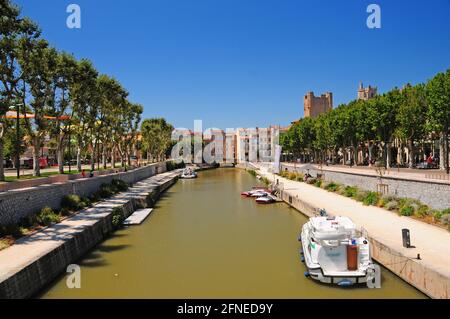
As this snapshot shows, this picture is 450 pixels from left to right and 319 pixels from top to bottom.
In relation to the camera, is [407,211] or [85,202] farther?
[85,202]

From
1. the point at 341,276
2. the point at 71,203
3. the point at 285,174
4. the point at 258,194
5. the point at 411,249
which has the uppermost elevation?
the point at 71,203

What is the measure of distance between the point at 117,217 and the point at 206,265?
1434cm

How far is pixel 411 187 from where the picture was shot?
108ft

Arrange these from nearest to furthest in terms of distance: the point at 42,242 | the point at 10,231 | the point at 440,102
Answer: the point at 42,242
the point at 10,231
the point at 440,102

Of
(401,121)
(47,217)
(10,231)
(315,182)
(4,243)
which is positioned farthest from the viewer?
(401,121)

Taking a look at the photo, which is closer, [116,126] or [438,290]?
[438,290]

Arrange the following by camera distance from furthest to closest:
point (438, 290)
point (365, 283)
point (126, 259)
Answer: point (126, 259), point (365, 283), point (438, 290)

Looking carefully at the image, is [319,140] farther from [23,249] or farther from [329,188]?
[23,249]

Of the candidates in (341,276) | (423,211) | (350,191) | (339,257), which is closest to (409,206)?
(423,211)

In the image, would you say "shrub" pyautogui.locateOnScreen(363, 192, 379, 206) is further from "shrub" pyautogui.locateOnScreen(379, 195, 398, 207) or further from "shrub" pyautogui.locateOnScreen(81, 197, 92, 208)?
"shrub" pyautogui.locateOnScreen(81, 197, 92, 208)

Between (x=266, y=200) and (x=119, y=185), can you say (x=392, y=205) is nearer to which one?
(x=266, y=200)
